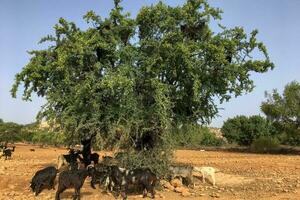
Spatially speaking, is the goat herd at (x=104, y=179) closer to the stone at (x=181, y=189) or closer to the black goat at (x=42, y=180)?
the black goat at (x=42, y=180)

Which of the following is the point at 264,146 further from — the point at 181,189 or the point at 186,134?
the point at 181,189

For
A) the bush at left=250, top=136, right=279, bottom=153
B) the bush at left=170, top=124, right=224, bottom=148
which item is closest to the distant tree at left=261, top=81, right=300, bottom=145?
the bush at left=250, top=136, right=279, bottom=153

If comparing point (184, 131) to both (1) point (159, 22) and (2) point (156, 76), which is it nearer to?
(2) point (156, 76)

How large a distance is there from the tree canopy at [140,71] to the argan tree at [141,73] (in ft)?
0.13

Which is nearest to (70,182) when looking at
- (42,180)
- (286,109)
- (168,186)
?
(42,180)

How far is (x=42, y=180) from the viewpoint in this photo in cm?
1677

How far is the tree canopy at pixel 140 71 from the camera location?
58.5 ft

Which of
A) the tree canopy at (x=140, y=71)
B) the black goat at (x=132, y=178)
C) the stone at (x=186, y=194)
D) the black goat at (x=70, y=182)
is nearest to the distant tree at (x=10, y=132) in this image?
the tree canopy at (x=140, y=71)

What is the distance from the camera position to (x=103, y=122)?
18.1 m

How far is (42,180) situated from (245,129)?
49.9 metres

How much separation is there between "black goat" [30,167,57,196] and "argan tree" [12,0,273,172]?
2030 millimetres

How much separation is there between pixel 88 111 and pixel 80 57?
6.85 ft

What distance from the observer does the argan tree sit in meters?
17.9

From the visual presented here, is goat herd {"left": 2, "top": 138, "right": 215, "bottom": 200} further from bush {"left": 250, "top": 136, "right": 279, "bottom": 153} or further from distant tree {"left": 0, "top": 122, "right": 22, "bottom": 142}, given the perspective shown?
distant tree {"left": 0, "top": 122, "right": 22, "bottom": 142}
